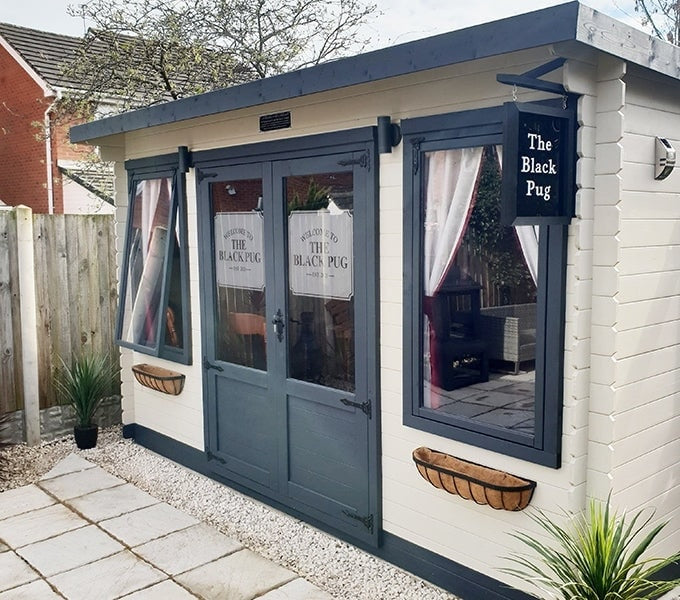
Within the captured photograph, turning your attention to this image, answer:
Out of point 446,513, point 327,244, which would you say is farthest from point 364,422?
point 327,244

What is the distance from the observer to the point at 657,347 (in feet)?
9.97

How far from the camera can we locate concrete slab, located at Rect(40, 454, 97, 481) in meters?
5.03

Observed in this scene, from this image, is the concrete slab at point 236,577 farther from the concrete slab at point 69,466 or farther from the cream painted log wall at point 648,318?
the concrete slab at point 69,466

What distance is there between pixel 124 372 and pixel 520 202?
4177 mm

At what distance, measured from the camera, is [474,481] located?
3.01 m

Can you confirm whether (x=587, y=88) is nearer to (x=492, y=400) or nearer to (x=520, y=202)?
(x=520, y=202)

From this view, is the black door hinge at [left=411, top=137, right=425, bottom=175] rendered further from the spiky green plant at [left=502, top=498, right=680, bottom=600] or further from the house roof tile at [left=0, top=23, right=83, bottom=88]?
the house roof tile at [left=0, top=23, right=83, bottom=88]

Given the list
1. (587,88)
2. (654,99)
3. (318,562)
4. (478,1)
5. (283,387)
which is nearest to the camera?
(587,88)

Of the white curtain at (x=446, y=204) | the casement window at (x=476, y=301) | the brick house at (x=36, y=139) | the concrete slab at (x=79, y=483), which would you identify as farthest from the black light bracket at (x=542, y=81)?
the brick house at (x=36, y=139)

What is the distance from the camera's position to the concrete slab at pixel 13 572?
353 centimetres

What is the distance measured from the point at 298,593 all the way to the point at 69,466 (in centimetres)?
254

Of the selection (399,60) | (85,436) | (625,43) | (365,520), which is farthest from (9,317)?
(625,43)

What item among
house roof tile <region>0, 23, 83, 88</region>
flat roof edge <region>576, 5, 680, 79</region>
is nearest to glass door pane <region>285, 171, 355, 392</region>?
flat roof edge <region>576, 5, 680, 79</region>

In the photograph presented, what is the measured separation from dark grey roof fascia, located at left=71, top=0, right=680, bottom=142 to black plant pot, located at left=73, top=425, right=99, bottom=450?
2.92 meters
